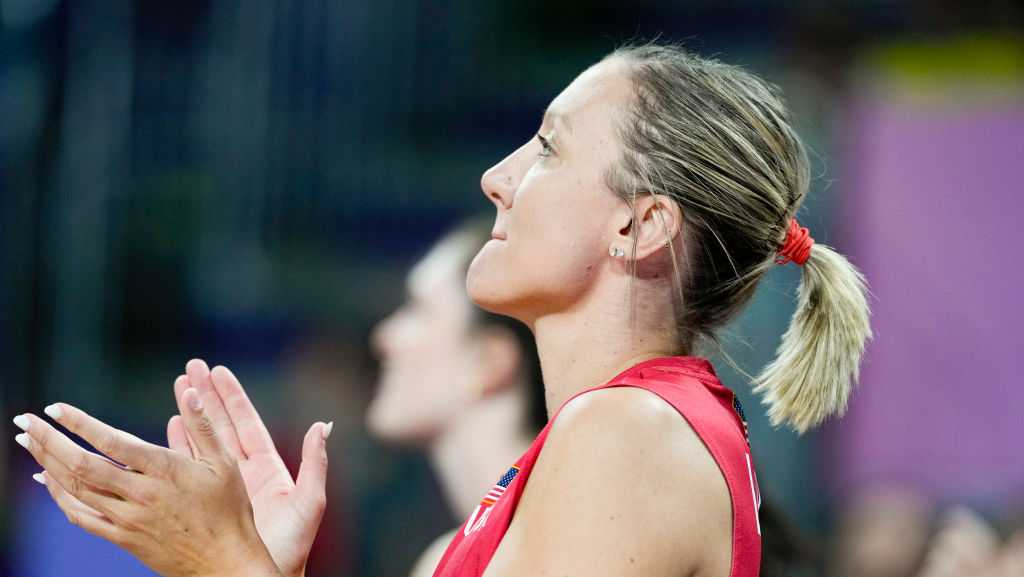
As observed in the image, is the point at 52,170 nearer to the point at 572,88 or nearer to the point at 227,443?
the point at 227,443

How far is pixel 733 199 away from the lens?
4.62 feet

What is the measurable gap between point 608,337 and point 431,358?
1.50 m

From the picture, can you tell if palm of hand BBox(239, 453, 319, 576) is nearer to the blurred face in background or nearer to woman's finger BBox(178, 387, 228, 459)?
woman's finger BBox(178, 387, 228, 459)

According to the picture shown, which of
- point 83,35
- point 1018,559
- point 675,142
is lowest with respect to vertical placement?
point 1018,559

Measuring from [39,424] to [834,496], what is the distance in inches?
117

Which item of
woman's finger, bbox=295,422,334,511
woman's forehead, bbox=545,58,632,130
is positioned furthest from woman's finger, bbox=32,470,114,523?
woman's forehead, bbox=545,58,632,130

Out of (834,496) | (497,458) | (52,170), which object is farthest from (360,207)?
(834,496)

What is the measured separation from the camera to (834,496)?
3.75 meters

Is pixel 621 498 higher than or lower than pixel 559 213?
lower

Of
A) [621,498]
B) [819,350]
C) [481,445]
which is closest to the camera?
[621,498]

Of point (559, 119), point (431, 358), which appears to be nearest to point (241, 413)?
point (559, 119)

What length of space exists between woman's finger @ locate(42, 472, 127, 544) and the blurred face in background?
1544 mm

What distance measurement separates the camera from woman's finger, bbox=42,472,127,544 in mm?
1236

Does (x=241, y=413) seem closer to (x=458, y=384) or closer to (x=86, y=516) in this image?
(x=86, y=516)
